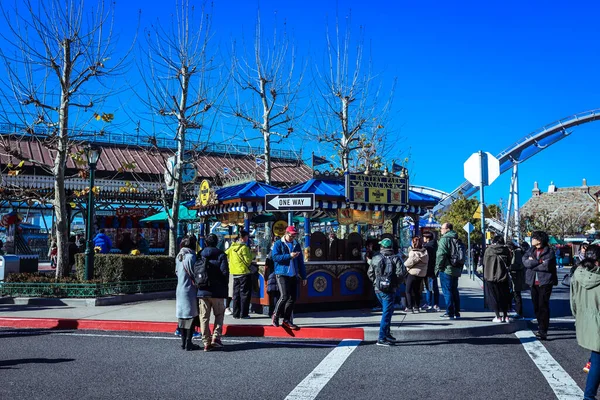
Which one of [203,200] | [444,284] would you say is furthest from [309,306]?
[203,200]

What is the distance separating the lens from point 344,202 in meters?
14.1

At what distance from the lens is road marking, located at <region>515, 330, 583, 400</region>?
20.1 ft

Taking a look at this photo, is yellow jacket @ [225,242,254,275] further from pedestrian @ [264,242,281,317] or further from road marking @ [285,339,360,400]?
road marking @ [285,339,360,400]

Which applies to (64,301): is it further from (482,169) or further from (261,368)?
(482,169)

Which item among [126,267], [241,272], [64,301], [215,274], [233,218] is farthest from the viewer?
[233,218]

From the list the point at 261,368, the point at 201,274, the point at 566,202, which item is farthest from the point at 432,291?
the point at 566,202

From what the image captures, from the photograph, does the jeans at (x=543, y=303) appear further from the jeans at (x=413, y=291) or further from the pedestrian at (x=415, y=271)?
the jeans at (x=413, y=291)

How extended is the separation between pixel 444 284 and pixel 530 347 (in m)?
2.70

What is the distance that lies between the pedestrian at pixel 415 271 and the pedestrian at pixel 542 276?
9.69ft

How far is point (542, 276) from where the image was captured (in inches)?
374

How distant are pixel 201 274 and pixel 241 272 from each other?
8.89ft

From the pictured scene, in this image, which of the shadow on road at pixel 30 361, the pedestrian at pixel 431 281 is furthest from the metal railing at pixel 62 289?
the pedestrian at pixel 431 281

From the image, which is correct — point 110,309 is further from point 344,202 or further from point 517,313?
point 517,313

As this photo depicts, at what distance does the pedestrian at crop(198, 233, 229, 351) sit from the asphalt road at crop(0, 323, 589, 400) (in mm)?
275
